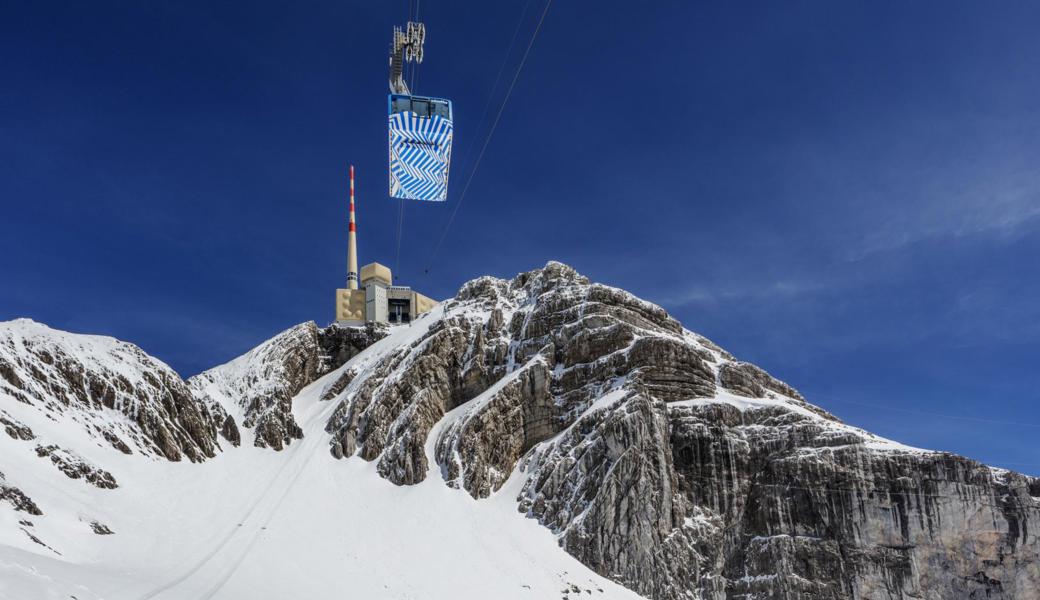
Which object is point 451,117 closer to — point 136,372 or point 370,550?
point 370,550

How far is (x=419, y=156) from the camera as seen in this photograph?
46781 mm

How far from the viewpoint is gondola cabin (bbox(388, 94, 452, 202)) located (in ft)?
152

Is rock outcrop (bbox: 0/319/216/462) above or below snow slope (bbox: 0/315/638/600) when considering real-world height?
above

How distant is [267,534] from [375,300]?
81.0m

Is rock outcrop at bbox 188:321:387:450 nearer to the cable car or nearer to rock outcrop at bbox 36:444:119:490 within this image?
rock outcrop at bbox 36:444:119:490

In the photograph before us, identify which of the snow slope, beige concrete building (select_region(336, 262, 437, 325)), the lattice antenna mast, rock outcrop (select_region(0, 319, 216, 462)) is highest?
beige concrete building (select_region(336, 262, 437, 325))

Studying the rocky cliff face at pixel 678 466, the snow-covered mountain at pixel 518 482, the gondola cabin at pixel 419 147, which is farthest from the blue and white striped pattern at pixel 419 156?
the rocky cliff face at pixel 678 466

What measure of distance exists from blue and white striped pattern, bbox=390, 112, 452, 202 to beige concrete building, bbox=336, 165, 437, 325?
100171 mm

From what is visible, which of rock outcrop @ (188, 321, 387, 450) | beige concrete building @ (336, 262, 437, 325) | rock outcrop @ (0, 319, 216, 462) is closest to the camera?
rock outcrop @ (0, 319, 216, 462)

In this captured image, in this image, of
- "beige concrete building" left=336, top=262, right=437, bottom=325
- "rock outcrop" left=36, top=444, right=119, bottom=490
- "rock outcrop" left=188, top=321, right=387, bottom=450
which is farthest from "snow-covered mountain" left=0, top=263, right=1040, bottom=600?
"beige concrete building" left=336, top=262, right=437, bottom=325

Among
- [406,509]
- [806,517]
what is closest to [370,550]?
[406,509]

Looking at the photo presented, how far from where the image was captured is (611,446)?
86.4 m

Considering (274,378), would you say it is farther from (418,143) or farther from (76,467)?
(418,143)

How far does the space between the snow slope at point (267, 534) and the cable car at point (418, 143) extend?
26.6 m
